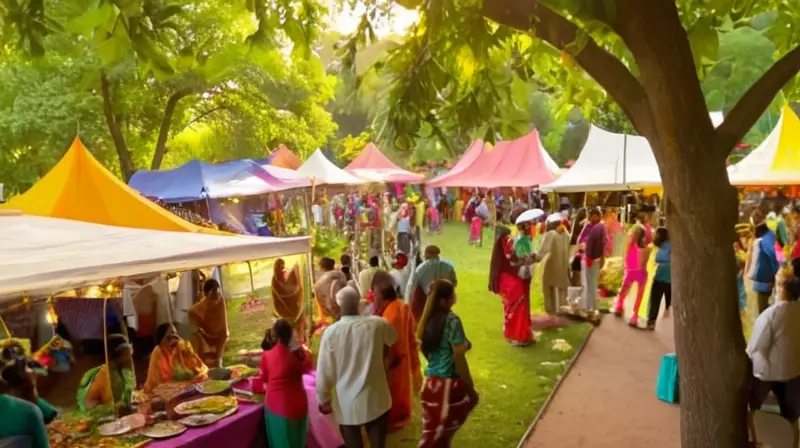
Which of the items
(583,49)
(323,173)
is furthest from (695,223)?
(323,173)

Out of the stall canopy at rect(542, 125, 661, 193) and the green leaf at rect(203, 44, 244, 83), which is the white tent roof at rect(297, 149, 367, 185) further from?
the green leaf at rect(203, 44, 244, 83)

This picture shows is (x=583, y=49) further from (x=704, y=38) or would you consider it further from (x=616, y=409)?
(x=616, y=409)

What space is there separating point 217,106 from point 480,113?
17273mm

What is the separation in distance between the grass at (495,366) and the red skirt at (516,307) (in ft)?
0.66

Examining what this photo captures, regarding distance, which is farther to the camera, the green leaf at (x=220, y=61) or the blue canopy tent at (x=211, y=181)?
the blue canopy tent at (x=211, y=181)

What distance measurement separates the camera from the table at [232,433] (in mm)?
4531

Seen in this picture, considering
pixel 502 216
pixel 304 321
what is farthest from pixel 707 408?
pixel 502 216

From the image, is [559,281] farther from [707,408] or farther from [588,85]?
[707,408]

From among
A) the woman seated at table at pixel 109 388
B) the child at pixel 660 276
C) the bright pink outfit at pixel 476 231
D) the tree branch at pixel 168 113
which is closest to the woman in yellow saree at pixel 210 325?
the woman seated at table at pixel 109 388

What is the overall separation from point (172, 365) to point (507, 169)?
12.6 m

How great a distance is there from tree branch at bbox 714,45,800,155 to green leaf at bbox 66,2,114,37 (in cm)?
297

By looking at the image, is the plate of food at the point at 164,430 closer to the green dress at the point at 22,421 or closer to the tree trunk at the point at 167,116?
the green dress at the point at 22,421

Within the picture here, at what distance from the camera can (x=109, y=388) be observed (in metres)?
5.12

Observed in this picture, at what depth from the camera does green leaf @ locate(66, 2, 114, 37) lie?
9.48 feet
